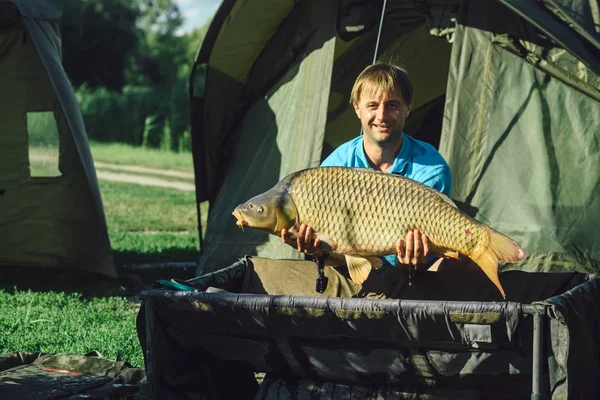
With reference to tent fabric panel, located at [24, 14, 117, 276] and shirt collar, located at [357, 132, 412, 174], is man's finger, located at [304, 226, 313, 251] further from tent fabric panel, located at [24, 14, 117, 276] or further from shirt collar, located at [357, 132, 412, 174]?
tent fabric panel, located at [24, 14, 117, 276]

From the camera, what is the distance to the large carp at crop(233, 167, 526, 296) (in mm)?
3293

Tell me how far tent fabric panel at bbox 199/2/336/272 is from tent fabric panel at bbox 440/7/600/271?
3.05 ft

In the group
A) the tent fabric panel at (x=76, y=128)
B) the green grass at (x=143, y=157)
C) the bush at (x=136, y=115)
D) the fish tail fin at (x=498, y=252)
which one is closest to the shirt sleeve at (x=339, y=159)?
the fish tail fin at (x=498, y=252)

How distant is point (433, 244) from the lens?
132 inches

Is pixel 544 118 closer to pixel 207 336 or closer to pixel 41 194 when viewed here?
pixel 207 336

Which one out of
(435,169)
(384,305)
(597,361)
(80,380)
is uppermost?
(435,169)

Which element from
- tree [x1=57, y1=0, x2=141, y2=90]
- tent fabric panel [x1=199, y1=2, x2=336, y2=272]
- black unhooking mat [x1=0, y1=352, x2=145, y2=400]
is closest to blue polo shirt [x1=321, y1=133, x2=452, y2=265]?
black unhooking mat [x1=0, y1=352, x2=145, y2=400]

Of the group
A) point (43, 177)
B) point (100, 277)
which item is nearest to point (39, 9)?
point (43, 177)

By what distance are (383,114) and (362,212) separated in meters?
0.66

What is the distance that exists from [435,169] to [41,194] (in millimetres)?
3937

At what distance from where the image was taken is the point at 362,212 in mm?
3334

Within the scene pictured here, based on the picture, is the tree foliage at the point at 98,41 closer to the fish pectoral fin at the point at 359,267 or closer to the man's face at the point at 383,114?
the man's face at the point at 383,114

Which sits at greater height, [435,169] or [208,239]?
[435,169]

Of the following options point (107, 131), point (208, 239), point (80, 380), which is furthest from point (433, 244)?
point (107, 131)
